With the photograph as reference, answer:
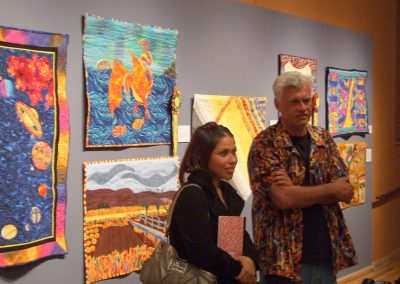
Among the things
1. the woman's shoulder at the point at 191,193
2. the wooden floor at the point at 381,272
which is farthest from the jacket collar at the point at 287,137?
the wooden floor at the point at 381,272

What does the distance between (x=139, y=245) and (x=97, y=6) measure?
1.34m

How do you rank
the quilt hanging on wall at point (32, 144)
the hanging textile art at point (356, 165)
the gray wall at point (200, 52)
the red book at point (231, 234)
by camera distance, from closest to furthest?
the red book at point (231, 234) → the quilt hanging on wall at point (32, 144) → the gray wall at point (200, 52) → the hanging textile art at point (356, 165)

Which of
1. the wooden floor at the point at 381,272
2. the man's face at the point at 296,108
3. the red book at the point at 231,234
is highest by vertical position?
the man's face at the point at 296,108

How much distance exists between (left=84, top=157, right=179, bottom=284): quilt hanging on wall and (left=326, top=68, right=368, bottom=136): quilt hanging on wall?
2.12 meters

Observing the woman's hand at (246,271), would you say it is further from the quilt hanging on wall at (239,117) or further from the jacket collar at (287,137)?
the quilt hanging on wall at (239,117)

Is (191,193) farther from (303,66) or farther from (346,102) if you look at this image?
(346,102)

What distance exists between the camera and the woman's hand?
2076mm

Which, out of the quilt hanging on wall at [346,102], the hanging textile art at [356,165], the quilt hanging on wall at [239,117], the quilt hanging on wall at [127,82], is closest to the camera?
the quilt hanging on wall at [127,82]

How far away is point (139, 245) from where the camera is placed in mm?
3094

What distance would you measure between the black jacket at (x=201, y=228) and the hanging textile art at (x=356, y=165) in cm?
318

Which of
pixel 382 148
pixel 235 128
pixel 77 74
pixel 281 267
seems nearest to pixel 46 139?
pixel 77 74

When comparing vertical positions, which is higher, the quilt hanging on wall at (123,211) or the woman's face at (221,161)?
the woman's face at (221,161)

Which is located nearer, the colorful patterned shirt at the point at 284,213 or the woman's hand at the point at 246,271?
the woman's hand at the point at 246,271

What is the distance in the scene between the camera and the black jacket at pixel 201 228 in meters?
1.94
